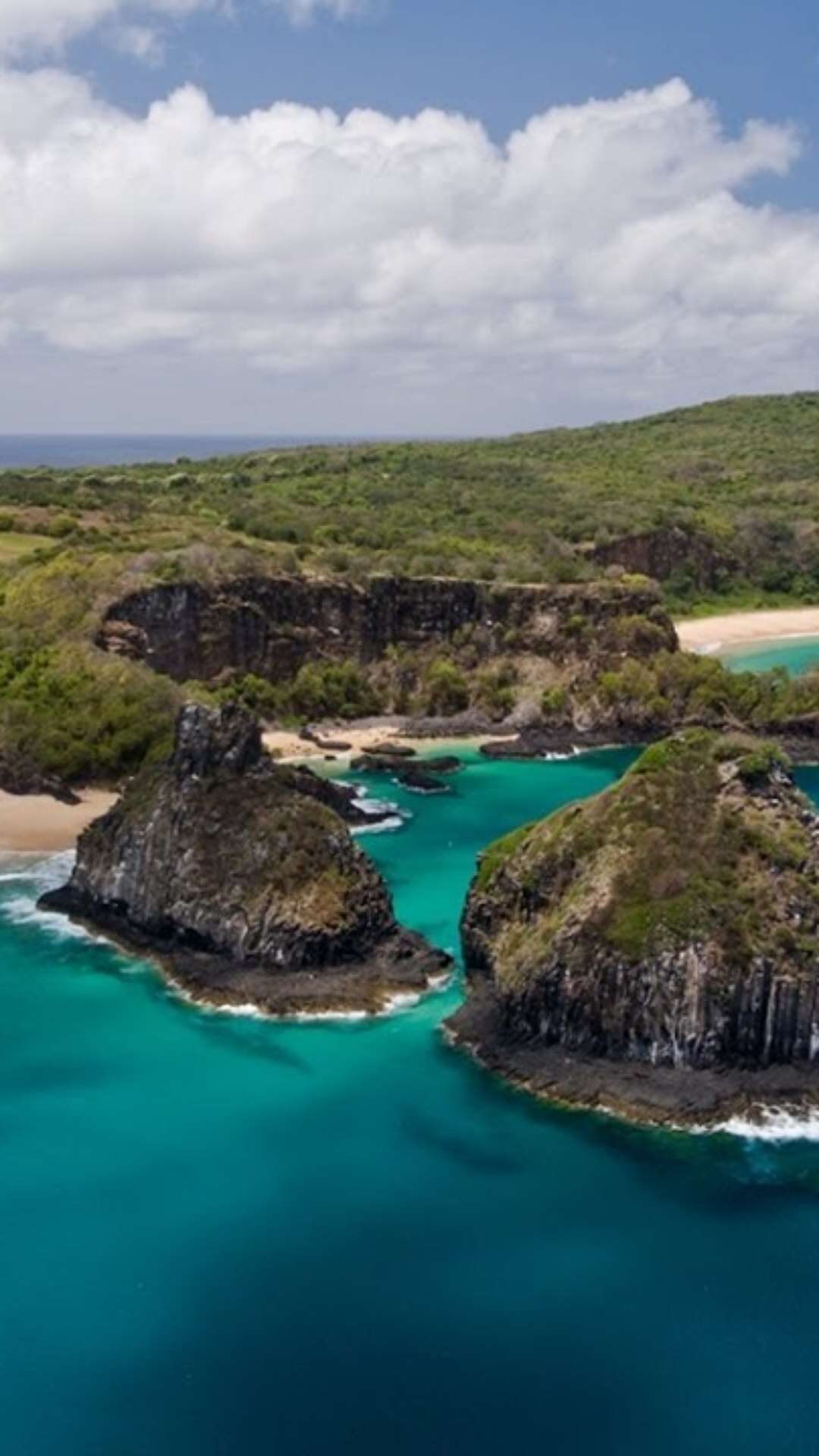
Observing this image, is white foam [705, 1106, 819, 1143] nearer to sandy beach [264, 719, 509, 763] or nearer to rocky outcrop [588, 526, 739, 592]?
sandy beach [264, 719, 509, 763]

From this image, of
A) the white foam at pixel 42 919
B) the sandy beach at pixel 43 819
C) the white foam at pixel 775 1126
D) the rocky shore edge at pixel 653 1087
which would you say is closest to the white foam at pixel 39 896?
the white foam at pixel 42 919

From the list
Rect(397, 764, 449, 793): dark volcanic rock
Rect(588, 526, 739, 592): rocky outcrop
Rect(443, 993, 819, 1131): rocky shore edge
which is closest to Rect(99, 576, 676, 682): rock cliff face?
Rect(397, 764, 449, 793): dark volcanic rock

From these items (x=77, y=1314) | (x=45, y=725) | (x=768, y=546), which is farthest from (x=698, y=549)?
(x=77, y=1314)

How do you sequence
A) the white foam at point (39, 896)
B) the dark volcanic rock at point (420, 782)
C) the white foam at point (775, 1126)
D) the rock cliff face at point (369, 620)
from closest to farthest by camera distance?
1. the white foam at point (775, 1126)
2. the white foam at point (39, 896)
3. the dark volcanic rock at point (420, 782)
4. the rock cliff face at point (369, 620)

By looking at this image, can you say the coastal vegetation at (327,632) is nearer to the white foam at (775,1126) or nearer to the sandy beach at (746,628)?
the sandy beach at (746,628)

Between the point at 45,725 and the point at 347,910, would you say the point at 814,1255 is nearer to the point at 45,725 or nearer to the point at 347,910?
the point at 347,910

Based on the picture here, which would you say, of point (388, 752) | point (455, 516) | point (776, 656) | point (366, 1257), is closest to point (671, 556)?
point (776, 656)
